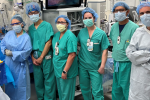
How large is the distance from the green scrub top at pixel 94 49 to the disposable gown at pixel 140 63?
55cm

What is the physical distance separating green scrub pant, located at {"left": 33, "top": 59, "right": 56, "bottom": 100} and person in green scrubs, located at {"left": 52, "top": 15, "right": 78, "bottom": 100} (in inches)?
11.8

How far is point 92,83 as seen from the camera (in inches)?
102

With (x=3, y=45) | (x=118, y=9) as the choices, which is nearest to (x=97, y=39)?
(x=118, y=9)

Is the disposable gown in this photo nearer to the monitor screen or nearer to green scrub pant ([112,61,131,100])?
green scrub pant ([112,61,131,100])

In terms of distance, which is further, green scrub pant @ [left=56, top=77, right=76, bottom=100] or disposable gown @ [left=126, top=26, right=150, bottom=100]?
green scrub pant @ [left=56, top=77, right=76, bottom=100]

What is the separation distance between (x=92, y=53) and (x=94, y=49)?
63 millimetres

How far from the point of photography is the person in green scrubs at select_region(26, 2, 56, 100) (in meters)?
2.76

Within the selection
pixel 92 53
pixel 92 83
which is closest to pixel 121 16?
pixel 92 53

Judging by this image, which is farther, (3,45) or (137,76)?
(3,45)

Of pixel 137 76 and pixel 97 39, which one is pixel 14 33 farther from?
pixel 137 76

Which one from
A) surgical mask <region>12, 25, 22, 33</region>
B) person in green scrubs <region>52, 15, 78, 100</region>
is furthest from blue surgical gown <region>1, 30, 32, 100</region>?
person in green scrubs <region>52, 15, 78, 100</region>

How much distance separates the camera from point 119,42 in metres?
2.39

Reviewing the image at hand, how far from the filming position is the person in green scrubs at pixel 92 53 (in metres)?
2.51

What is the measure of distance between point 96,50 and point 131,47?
1.95ft
